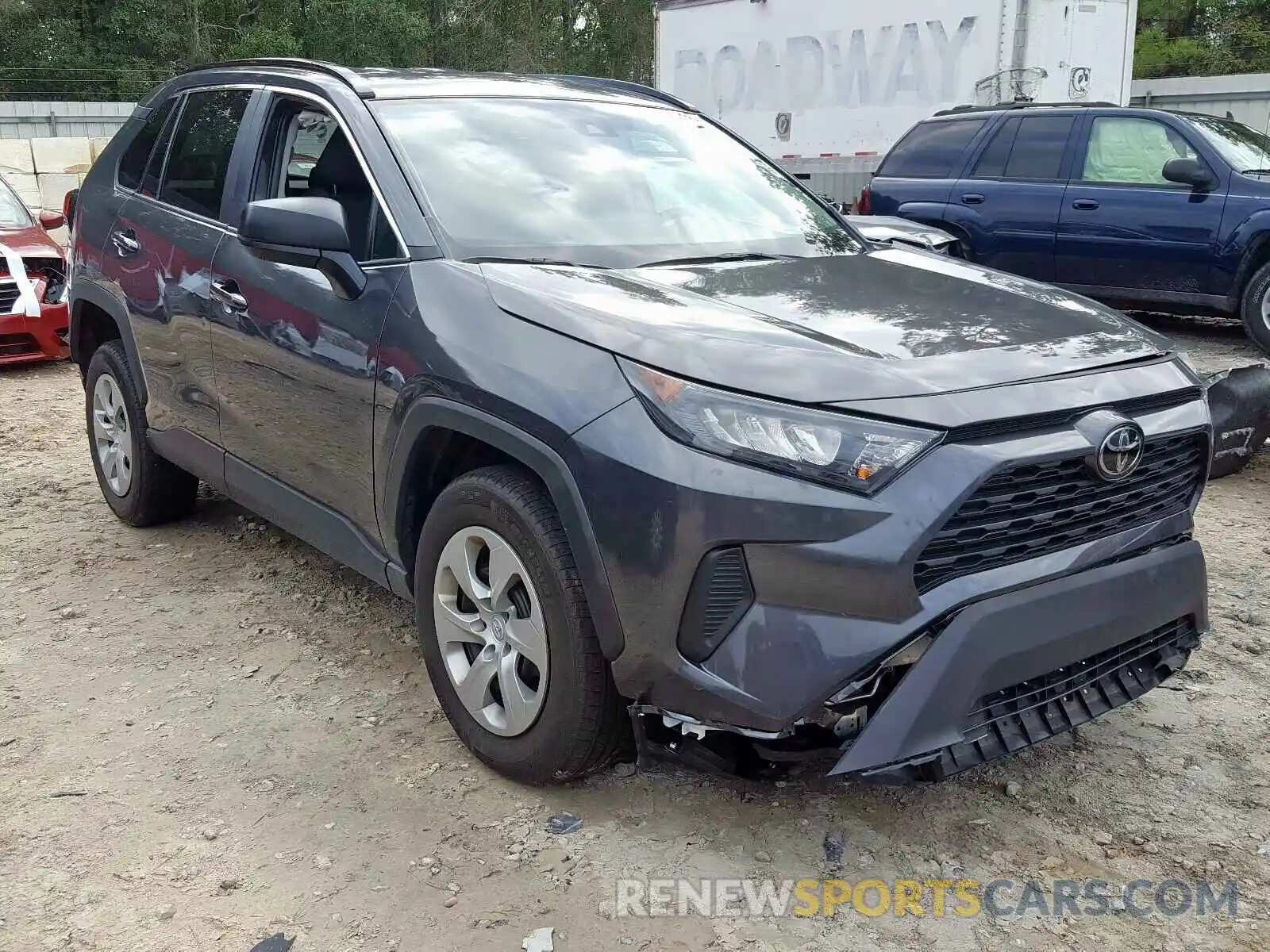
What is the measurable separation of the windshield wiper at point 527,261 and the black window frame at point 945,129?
24.3 feet

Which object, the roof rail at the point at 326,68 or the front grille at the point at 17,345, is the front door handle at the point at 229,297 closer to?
the roof rail at the point at 326,68

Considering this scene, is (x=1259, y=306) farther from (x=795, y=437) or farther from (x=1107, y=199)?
(x=795, y=437)

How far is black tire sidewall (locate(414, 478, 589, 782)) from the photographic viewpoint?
2695 mm

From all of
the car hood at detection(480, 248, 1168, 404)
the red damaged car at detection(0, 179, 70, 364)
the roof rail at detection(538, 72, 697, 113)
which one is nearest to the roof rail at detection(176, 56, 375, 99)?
the roof rail at detection(538, 72, 697, 113)

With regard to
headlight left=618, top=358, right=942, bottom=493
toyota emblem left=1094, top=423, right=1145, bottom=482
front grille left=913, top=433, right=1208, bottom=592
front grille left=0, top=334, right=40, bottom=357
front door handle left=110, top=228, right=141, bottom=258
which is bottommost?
front grille left=0, top=334, right=40, bottom=357

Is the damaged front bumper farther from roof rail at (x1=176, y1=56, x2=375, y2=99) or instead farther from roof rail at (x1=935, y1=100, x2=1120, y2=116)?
roof rail at (x1=935, y1=100, x2=1120, y2=116)

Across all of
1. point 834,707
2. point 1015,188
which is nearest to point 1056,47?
point 1015,188

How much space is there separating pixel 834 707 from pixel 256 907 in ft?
4.43

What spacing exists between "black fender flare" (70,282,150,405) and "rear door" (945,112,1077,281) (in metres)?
6.84

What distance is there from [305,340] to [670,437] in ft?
4.82

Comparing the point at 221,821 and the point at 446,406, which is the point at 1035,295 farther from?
the point at 221,821

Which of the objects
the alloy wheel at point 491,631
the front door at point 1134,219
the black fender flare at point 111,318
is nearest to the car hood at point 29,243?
the black fender flare at point 111,318

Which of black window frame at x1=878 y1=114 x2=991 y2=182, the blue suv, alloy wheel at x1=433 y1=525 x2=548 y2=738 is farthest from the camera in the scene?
black window frame at x1=878 y1=114 x2=991 y2=182

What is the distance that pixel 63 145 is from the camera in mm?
16656
